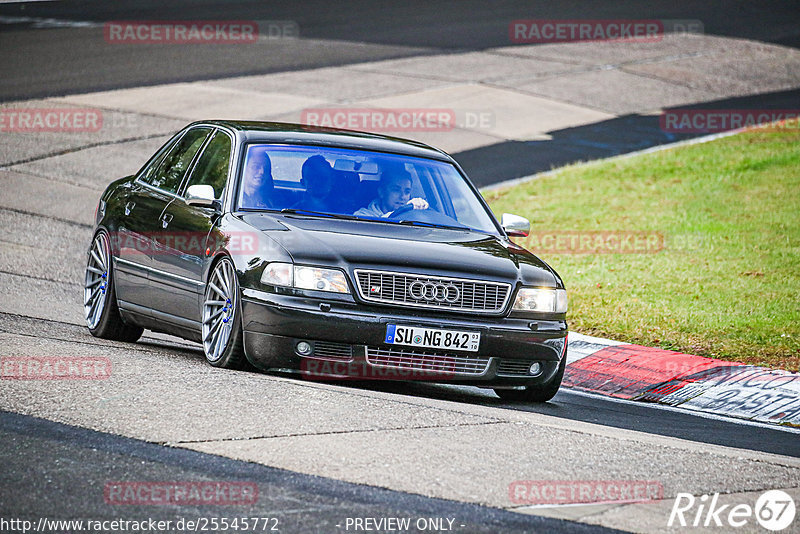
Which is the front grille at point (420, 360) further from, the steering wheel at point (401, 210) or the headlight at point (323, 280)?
the steering wheel at point (401, 210)

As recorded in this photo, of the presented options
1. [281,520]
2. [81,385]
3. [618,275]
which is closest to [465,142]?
[618,275]

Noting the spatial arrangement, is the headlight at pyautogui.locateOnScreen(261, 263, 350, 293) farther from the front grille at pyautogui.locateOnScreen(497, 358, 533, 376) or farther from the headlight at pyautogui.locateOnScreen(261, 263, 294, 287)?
the front grille at pyautogui.locateOnScreen(497, 358, 533, 376)

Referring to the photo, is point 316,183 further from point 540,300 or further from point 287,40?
point 287,40

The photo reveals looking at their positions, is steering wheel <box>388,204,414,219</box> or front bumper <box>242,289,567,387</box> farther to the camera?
steering wheel <box>388,204,414,219</box>

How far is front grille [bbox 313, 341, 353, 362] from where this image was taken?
7602 mm

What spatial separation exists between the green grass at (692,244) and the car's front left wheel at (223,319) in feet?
13.4

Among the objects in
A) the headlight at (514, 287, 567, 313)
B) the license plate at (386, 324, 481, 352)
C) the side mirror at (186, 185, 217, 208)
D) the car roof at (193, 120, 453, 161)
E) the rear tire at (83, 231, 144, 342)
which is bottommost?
the rear tire at (83, 231, 144, 342)

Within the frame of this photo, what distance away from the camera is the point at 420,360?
7.69 meters

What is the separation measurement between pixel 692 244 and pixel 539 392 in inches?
273

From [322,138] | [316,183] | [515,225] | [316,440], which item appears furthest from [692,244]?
[316,440]

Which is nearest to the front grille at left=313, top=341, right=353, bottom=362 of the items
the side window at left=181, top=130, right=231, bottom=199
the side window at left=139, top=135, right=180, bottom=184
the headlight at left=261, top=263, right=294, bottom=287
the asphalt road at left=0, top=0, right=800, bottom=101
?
the headlight at left=261, top=263, right=294, bottom=287

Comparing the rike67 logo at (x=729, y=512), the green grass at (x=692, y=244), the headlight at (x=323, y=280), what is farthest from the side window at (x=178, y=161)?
the rike67 logo at (x=729, y=512)

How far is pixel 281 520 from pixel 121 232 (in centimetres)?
513

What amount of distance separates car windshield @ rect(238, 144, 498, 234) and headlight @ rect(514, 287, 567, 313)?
3.08 ft
